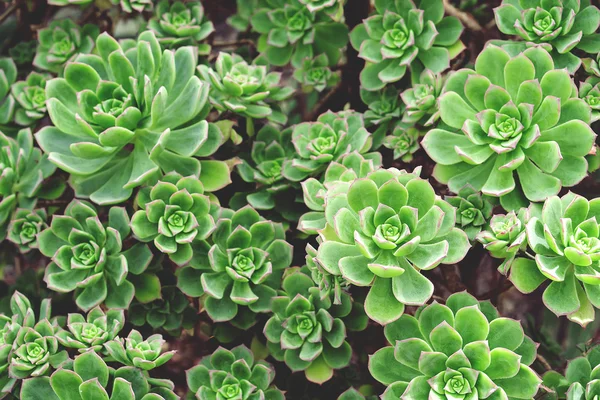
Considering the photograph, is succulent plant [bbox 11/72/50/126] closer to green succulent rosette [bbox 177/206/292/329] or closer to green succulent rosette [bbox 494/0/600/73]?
green succulent rosette [bbox 177/206/292/329]

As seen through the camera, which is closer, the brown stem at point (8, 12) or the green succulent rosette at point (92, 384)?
the green succulent rosette at point (92, 384)

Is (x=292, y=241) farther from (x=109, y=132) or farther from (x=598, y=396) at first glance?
(x=598, y=396)

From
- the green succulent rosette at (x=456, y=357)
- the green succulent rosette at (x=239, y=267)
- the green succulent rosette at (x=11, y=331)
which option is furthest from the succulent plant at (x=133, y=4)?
the green succulent rosette at (x=456, y=357)

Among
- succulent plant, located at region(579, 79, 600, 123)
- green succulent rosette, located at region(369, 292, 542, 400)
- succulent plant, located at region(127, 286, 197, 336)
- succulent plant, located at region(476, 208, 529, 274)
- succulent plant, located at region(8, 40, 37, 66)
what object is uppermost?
succulent plant, located at region(579, 79, 600, 123)

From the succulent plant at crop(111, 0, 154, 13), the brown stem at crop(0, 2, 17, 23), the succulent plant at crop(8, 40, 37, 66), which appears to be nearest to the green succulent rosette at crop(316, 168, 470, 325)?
the succulent plant at crop(111, 0, 154, 13)

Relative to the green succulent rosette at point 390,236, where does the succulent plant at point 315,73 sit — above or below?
below

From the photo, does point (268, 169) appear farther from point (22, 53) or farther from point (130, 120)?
point (22, 53)

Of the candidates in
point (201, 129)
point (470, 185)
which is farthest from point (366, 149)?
point (201, 129)

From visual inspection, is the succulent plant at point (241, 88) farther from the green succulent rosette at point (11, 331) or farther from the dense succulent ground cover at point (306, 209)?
the green succulent rosette at point (11, 331)
